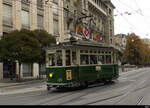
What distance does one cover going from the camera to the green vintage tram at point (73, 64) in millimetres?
17844

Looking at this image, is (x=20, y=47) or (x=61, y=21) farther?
(x=61, y=21)

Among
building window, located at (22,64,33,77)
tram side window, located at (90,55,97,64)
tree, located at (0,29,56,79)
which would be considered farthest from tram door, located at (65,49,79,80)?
building window, located at (22,64,33,77)

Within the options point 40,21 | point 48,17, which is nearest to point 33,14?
point 40,21

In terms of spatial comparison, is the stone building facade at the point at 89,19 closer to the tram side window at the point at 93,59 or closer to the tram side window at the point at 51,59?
the tram side window at the point at 93,59

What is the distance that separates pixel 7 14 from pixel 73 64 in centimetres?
2234

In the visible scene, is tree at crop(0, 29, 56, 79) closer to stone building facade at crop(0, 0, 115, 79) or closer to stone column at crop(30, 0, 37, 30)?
stone building facade at crop(0, 0, 115, 79)

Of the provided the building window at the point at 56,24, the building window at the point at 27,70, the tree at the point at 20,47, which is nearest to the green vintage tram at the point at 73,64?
the tree at the point at 20,47

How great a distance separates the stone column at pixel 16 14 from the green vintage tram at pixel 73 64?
2098cm

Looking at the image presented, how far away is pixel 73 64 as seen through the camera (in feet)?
59.7

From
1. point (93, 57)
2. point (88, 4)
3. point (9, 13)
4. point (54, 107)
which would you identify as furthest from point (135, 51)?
point (54, 107)

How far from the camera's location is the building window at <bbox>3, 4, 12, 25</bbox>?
37.3 meters

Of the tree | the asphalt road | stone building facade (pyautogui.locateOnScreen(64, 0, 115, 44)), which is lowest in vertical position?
the asphalt road

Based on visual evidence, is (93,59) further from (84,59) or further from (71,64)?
(71,64)

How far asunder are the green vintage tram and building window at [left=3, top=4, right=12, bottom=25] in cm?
2015
